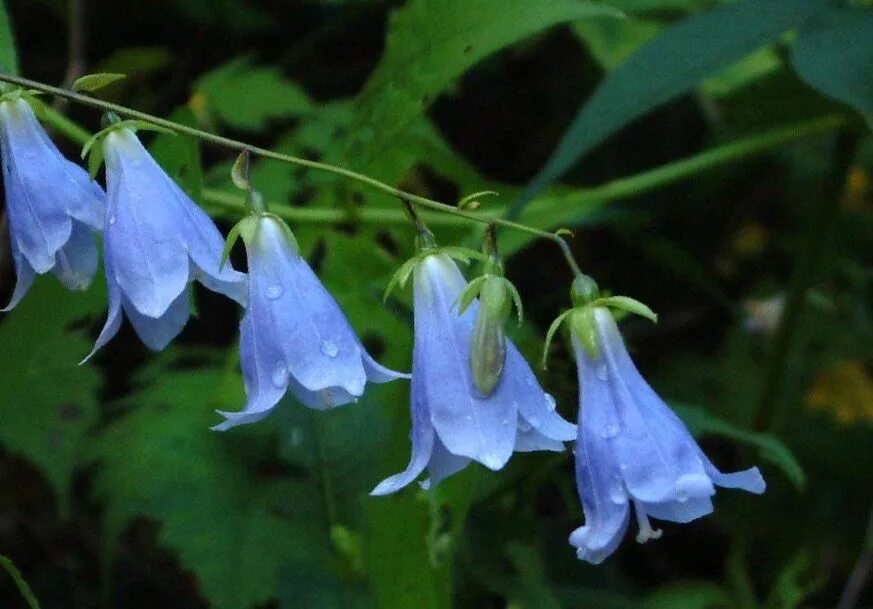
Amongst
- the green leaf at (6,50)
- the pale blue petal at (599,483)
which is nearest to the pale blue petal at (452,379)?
the pale blue petal at (599,483)

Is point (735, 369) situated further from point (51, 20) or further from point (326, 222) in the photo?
point (51, 20)

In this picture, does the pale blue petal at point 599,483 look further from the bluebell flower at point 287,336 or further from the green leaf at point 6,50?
the green leaf at point 6,50

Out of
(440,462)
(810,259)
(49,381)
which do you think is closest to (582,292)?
(440,462)

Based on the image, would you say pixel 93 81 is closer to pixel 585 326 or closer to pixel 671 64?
pixel 585 326

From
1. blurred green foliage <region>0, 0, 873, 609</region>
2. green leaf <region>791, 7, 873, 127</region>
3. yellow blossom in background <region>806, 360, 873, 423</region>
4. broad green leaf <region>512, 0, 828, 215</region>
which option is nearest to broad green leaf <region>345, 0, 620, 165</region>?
blurred green foliage <region>0, 0, 873, 609</region>

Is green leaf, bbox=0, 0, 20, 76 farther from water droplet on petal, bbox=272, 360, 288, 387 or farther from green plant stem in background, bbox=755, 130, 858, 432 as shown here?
green plant stem in background, bbox=755, 130, 858, 432

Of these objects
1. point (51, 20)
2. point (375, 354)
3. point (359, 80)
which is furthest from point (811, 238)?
point (51, 20)
